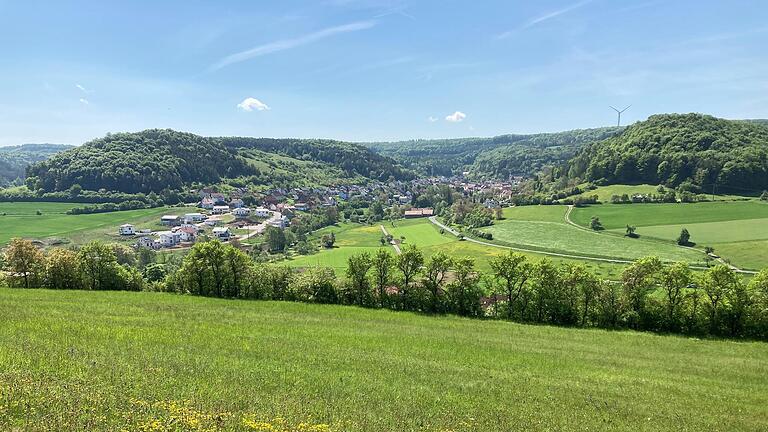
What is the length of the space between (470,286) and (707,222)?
111 metres

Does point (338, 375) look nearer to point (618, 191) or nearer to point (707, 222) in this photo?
point (707, 222)

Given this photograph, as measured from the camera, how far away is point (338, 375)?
68.4 ft

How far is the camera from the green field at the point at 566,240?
4131 inches

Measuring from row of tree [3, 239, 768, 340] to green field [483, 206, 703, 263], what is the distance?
61125mm

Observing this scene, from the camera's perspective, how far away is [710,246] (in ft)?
338

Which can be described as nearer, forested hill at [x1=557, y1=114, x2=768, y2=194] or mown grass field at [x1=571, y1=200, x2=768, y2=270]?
mown grass field at [x1=571, y1=200, x2=768, y2=270]

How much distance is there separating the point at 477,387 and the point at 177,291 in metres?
42.4

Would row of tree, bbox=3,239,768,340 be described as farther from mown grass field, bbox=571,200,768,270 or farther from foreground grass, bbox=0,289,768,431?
mown grass field, bbox=571,200,768,270

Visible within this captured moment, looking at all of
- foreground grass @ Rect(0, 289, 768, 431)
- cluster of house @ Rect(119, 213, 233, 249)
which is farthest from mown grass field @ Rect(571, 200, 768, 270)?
cluster of house @ Rect(119, 213, 233, 249)

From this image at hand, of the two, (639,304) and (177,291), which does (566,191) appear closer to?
(639,304)

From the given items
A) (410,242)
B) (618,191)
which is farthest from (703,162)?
(410,242)

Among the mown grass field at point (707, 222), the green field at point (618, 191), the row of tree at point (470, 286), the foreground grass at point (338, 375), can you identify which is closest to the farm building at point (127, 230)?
the row of tree at point (470, 286)

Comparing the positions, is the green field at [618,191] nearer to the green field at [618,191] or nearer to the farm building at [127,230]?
the green field at [618,191]

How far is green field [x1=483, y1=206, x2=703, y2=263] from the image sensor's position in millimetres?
104938
